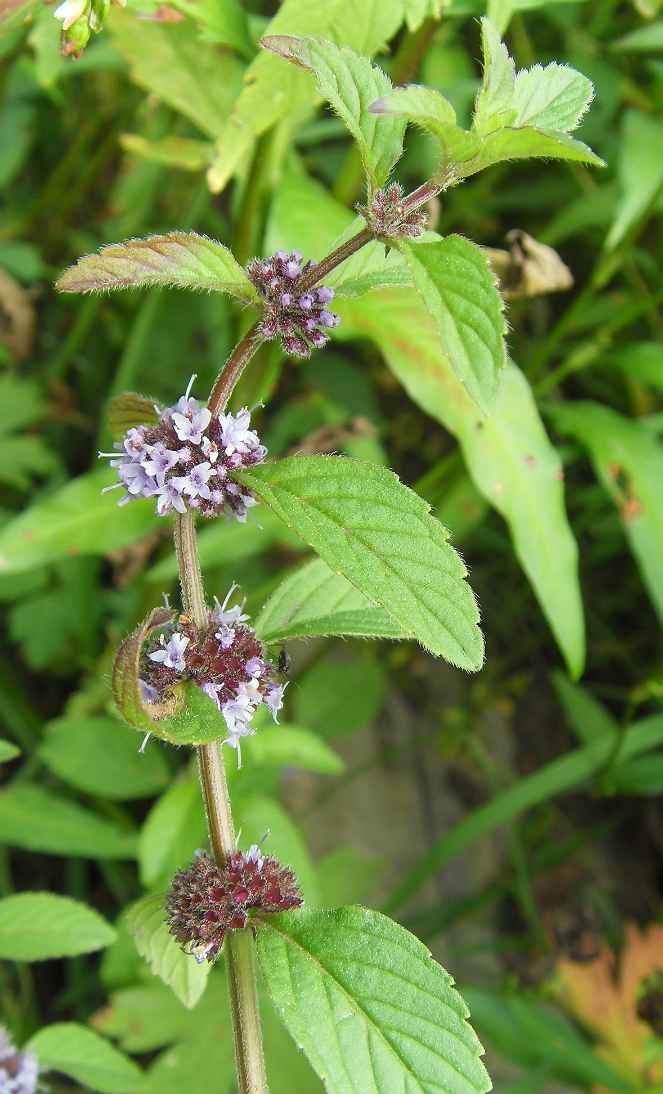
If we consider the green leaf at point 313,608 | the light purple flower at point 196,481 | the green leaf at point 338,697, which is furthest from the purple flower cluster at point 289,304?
the green leaf at point 338,697

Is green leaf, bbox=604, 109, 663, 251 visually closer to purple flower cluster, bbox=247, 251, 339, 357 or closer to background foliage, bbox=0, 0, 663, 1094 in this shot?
background foliage, bbox=0, 0, 663, 1094

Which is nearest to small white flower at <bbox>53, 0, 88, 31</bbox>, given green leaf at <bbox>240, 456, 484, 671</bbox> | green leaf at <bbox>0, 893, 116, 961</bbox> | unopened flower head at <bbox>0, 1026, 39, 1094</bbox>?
green leaf at <bbox>240, 456, 484, 671</bbox>

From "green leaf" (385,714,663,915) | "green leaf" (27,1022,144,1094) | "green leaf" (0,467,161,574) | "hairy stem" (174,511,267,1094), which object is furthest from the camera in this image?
"green leaf" (385,714,663,915)

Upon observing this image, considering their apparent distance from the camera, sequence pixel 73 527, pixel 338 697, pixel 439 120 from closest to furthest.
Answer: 1. pixel 439 120
2. pixel 73 527
3. pixel 338 697

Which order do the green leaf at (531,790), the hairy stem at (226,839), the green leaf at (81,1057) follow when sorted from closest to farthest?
1. the hairy stem at (226,839)
2. the green leaf at (81,1057)
3. the green leaf at (531,790)

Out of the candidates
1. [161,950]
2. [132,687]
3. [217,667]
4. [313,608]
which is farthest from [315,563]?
[161,950]

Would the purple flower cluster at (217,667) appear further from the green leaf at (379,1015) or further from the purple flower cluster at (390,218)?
the purple flower cluster at (390,218)

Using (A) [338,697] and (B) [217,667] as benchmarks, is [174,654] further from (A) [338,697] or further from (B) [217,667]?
(A) [338,697]
